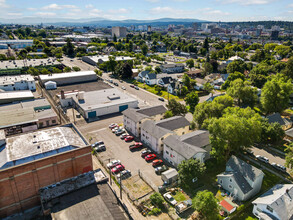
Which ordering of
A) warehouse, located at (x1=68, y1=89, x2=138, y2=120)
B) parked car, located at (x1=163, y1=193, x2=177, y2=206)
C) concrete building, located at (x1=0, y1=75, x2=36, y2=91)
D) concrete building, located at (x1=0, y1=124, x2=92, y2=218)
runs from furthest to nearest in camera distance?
concrete building, located at (x1=0, y1=75, x2=36, y2=91), warehouse, located at (x1=68, y1=89, x2=138, y2=120), parked car, located at (x1=163, y1=193, x2=177, y2=206), concrete building, located at (x1=0, y1=124, x2=92, y2=218)

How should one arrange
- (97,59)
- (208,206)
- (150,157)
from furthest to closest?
(97,59) < (150,157) < (208,206)

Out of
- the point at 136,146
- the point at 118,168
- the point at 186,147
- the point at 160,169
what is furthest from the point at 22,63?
the point at 186,147

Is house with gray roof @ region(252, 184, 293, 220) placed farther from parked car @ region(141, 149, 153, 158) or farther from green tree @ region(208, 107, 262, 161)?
parked car @ region(141, 149, 153, 158)

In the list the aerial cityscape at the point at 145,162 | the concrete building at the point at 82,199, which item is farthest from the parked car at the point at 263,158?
the concrete building at the point at 82,199

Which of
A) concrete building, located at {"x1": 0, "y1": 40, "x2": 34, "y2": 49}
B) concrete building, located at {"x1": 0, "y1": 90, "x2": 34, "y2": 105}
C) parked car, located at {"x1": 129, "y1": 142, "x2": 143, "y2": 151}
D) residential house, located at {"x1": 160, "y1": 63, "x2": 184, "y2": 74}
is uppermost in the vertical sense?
concrete building, located at {"x1": 0, "y1": 40, "x2": 34, "y2": 49}

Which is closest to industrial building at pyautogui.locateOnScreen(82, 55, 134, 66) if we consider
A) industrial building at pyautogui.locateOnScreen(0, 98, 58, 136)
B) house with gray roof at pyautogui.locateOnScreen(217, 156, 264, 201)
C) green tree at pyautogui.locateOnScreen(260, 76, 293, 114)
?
industrial building at pyautogui.locateOnScreen(0, 98, 58, 136)

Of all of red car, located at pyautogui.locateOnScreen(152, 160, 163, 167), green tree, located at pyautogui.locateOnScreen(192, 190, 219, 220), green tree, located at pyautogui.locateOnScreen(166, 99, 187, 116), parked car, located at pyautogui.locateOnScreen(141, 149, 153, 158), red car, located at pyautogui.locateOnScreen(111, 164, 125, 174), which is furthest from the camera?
green tree, located at pyautogui.locateOnScreen(166, 99, 187, 116)

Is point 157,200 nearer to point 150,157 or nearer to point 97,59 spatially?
point 150,157

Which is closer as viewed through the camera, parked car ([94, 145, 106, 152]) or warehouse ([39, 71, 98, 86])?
parked car ([94, 145, 106, 152])
